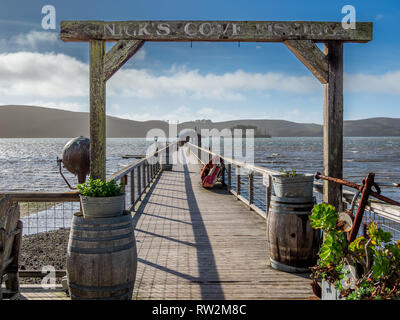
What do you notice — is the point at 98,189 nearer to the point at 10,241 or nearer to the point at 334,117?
the point at 10,241

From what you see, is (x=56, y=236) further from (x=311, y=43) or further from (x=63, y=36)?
(x=311, y=43)

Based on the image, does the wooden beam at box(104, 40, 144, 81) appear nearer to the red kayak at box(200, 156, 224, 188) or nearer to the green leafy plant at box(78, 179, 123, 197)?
the green leafy plant at box(78, 179, 123, 197)

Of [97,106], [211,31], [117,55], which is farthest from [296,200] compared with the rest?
[117,55]

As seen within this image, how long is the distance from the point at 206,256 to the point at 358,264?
2.41 meters

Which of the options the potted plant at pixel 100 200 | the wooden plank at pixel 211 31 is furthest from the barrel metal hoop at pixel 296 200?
the wooden plank at pixel 211 31

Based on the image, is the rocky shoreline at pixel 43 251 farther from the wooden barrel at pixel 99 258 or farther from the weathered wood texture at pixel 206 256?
the wooden barrel at pixel 99 258

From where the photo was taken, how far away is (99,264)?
2.91 m

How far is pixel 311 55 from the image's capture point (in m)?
4.31

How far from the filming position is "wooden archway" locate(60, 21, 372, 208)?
421 centimetres

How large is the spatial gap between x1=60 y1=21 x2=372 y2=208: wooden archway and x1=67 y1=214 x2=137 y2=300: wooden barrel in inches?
57.6

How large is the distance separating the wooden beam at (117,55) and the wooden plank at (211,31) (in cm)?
7

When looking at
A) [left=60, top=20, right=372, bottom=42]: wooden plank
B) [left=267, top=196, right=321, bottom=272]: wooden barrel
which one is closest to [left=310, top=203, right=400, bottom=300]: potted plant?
[left=267, top=196, right=321, bottom=272]: wooden barrel

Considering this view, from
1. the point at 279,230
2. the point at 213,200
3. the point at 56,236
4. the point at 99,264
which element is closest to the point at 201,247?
the point at 279,230
